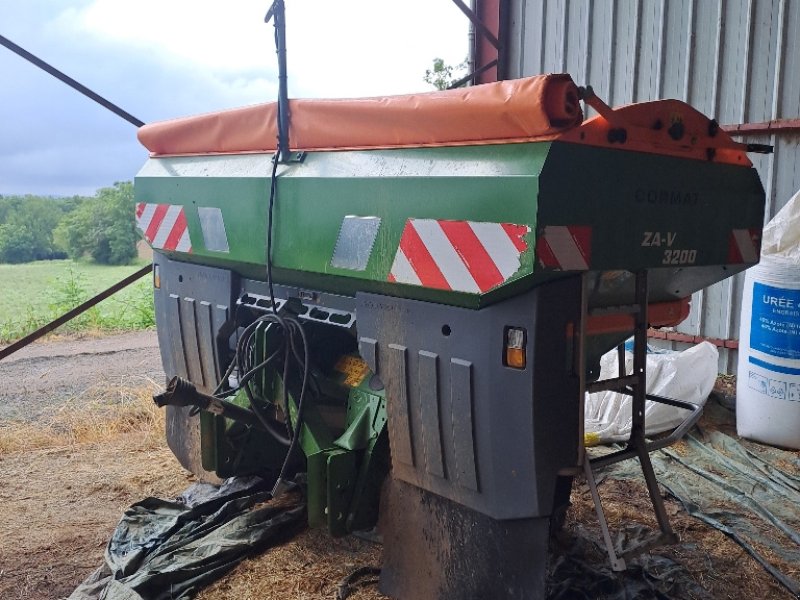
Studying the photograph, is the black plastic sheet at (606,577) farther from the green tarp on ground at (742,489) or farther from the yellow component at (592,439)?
the yellow component at (592,439)

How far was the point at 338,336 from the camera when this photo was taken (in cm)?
277

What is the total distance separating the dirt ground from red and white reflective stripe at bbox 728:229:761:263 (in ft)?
3.78

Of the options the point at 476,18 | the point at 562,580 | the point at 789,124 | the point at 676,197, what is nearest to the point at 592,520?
the point at 562,580

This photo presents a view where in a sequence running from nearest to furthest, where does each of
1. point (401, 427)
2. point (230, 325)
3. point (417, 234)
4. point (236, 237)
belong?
point (417, 234) < point (401, 427) < point (236, 237) < point (230, 325)

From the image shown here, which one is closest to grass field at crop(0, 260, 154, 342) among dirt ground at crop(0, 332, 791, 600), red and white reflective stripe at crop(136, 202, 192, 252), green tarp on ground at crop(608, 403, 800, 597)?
dirt ground at crop(0, 332, 791, 600)

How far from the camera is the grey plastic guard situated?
86.6 inches

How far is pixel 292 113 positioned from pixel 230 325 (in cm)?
91

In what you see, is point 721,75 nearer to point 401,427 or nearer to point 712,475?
point 712,475

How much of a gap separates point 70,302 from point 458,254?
30.3 feet

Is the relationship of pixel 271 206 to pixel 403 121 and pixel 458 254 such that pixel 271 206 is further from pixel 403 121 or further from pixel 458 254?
pixel 458 254

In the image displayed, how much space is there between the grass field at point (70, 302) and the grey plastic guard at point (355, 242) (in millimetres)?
7334

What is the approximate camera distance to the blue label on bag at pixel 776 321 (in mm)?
4027

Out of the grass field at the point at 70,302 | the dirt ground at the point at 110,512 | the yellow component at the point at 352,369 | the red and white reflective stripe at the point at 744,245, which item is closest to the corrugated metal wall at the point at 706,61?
the dirt ground at the point at 110,512

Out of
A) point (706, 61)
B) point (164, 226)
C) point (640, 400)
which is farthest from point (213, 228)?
point (706, 61)
